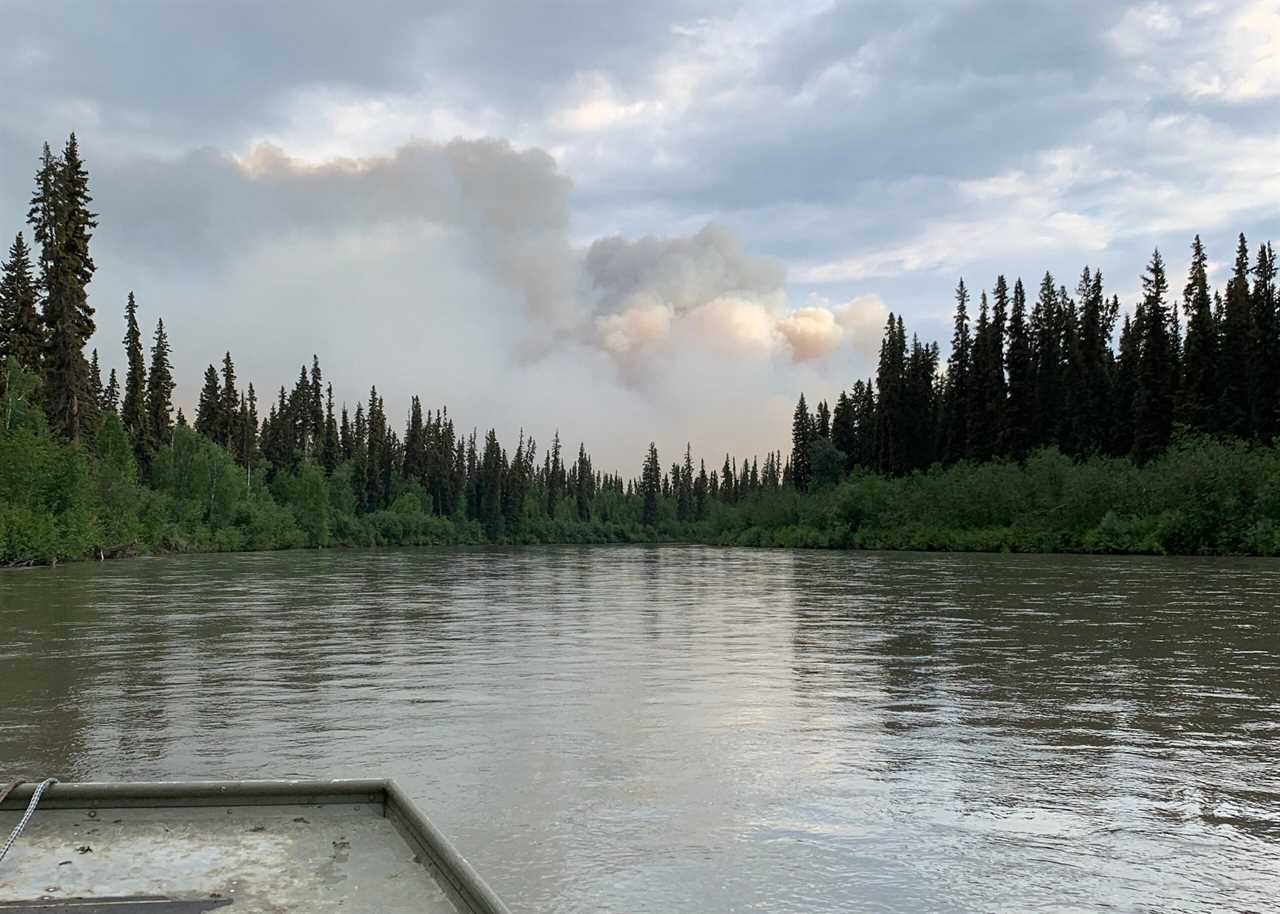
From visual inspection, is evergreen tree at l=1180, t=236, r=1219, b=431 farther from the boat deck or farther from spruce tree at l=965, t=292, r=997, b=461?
the boat deck

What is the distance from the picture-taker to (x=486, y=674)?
16.0m

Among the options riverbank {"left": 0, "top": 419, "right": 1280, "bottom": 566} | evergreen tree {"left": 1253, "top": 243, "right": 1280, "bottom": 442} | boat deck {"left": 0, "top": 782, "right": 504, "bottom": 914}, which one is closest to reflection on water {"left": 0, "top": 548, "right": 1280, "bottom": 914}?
boat deck {"left": 0, "top": 782, "right": 504, "bottom": 914}

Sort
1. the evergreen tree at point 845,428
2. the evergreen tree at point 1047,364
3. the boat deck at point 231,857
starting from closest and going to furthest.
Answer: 1. the boat deck at point 231,857
2. the evergreen tree at point 1047,364
3. the evergreen tree at point 845,428

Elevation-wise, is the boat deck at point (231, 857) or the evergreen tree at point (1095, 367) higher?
the evergreen tree at point (1095, 367)

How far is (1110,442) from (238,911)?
10455cm

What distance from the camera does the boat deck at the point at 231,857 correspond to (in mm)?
5188

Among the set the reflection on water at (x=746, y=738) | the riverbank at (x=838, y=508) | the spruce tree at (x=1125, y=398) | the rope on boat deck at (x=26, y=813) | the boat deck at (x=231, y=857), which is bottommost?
the reflection on water at (x=746, y=738)

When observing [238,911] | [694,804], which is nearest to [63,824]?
[238,911]

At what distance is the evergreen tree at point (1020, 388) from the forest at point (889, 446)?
225 millimetres

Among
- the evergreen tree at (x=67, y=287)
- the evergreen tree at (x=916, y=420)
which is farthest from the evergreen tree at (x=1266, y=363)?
the evergreen tree at (x=67, y=287)

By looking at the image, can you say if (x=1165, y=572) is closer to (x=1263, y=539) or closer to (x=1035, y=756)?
(x=1263, y=539)

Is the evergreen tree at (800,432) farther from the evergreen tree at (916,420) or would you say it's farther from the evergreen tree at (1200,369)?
the evergreen tree at (1200,369)

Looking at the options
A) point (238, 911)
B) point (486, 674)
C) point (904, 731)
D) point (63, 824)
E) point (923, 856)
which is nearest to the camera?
point (238, 911)

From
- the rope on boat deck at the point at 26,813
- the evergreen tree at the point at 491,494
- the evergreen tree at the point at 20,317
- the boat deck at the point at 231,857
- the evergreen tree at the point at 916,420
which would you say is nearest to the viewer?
the boat deck at the point at 231,857
